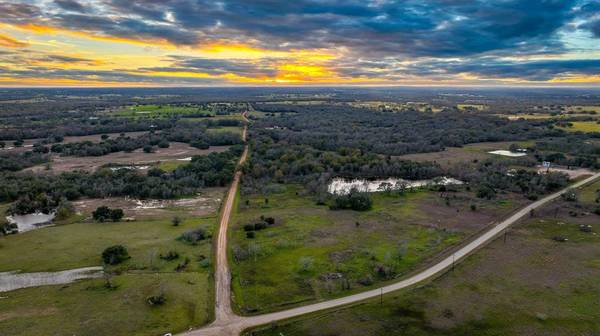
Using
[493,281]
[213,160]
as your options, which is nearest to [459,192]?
[493,281]

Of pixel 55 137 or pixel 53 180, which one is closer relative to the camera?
pixel 53 180

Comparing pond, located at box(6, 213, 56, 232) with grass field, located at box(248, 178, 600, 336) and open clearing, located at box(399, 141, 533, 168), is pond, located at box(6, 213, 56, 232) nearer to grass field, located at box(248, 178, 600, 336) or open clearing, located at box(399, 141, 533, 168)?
grass field, located at box(248, 178, 600, 336)

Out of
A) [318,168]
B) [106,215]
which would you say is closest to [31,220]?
[106,215]

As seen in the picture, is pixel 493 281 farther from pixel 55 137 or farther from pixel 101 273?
pixel 55 137

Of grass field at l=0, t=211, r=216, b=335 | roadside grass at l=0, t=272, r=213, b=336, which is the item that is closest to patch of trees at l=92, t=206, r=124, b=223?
grass field at l=0, t=211, r=216, b=335

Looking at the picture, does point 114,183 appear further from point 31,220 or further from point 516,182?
point 516,182

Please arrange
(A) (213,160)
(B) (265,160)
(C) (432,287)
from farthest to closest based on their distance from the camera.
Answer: (B) (265,160), (A) (213,160), (C) (432,287)

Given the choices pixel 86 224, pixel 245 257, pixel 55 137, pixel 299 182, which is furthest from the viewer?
pixel 55 137
